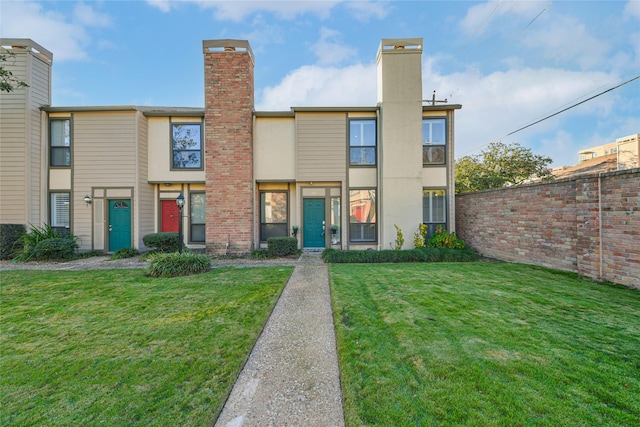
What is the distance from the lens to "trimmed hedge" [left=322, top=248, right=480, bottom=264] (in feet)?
27.7

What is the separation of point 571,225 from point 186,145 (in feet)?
40.1

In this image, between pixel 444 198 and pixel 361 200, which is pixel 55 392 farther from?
pixel 444 198

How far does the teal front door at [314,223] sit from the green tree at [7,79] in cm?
1004

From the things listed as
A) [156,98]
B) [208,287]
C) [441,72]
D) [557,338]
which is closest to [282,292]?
[208,287]

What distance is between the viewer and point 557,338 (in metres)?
3.17

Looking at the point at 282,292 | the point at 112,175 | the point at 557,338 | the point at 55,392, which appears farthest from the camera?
the point at 112,175

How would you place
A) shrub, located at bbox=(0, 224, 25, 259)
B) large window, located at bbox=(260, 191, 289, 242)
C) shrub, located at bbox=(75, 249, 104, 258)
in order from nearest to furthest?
→ shrub, located at bbox=(0, 224, 25, 259) < shrub, located at bbox=(75, 249, 104, 258) < large window, located at bbox=(260, 191, 289, 242)

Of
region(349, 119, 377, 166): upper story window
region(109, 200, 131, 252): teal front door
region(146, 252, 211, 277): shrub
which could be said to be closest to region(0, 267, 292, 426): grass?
region(146, 252, 211, 277): shrub

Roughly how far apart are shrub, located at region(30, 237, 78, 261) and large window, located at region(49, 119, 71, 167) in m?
3.15

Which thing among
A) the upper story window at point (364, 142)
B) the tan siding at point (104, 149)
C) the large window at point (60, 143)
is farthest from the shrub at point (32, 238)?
the upper story window at point (364, 142)

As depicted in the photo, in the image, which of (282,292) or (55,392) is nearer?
(55,392)

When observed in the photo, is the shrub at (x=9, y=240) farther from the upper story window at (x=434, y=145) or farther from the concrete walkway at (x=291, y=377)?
the upper story window at (x=434, y=145)

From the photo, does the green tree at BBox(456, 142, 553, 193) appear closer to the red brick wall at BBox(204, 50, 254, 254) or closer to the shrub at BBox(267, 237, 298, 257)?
the shrub at BBox(267, 237, 298, 257)

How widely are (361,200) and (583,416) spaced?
28.3 feet
